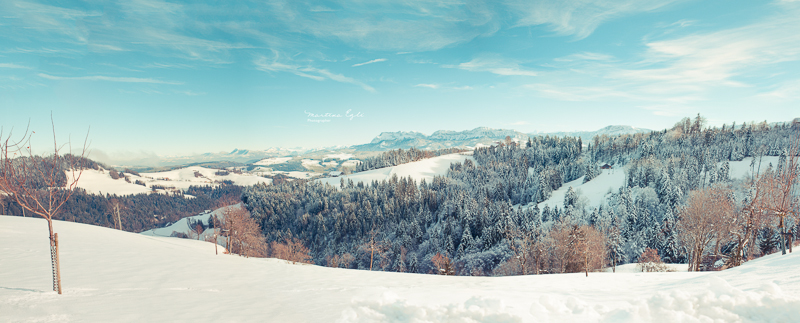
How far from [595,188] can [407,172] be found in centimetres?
9430

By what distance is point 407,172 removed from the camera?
16400 cm

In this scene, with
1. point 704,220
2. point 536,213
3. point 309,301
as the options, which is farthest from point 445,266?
point 309,301

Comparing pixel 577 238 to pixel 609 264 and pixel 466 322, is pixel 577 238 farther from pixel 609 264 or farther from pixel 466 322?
pixel 609 264

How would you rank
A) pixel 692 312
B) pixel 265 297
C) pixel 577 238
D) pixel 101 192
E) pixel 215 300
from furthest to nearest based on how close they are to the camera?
pixel 101 192 → pixel 577 238 → pixel 265 297 → pixel 215 300 → pixel 692 312

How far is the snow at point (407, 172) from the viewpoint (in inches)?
5925

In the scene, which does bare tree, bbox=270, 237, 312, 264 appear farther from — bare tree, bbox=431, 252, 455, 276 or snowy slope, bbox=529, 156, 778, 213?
snowy slope, bbox=529, 156, 778, 213

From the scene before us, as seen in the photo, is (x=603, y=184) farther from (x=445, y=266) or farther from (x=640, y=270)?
(x=445, y=266)

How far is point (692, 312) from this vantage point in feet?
19.7

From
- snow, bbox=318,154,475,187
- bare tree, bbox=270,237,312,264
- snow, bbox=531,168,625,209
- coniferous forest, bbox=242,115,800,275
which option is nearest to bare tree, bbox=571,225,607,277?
coniferous forest, bbox=242,115,800,275

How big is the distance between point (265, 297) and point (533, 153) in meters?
168

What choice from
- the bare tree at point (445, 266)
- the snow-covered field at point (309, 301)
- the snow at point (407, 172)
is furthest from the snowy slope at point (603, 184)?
the snow-covered field at point (309, 301)

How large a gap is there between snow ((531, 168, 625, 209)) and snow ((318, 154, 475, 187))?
229 feet

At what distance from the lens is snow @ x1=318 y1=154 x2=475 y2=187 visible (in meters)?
150

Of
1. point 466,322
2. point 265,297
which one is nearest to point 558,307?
point 466,322
